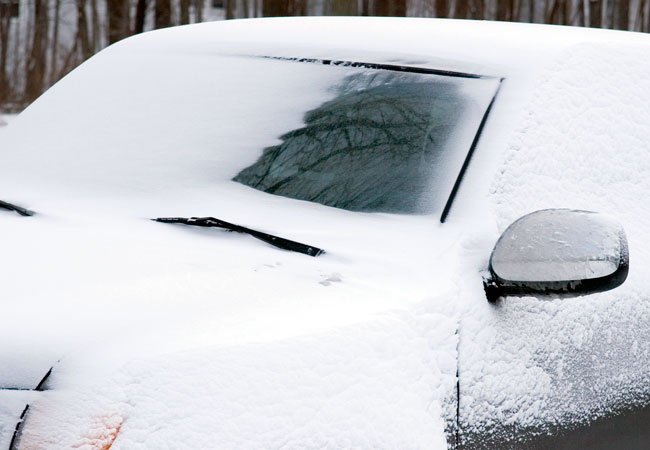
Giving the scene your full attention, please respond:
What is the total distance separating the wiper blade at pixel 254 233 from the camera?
2.15 m

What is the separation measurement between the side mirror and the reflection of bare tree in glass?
0.31m

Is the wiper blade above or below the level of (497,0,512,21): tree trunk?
above

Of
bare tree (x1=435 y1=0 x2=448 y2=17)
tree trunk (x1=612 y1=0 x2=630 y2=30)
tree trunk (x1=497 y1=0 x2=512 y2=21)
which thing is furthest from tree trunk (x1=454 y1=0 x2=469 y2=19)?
tree trunk (x1=612 y1=0 x2=630 y2=30)

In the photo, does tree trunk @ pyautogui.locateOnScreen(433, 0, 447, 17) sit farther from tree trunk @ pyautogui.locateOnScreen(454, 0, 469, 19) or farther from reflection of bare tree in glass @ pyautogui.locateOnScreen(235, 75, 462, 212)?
reflection of bare tree in glass @ pyautogui.locateOnScreen(235, 75, 462, 212)

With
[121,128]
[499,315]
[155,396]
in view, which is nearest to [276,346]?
[155,396]

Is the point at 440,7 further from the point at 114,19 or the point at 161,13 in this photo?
the point at 114,19

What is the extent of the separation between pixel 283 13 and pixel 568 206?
723 inches

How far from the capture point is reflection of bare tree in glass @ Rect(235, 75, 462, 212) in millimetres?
2350

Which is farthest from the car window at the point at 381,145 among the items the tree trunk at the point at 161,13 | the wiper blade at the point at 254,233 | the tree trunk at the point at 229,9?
the tree trunk at the point at 229,9

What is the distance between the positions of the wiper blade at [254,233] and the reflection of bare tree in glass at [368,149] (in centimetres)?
19

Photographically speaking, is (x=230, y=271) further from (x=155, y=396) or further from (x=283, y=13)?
(x=283, y=13)

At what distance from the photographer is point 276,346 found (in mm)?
1715

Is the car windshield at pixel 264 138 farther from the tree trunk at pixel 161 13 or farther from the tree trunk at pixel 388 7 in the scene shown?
the tree trunk at pixel 161 13

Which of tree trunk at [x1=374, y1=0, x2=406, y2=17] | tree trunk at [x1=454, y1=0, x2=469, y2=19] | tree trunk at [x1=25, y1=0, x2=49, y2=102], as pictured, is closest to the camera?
tree trunk at [x1=374, y1=0, x2=406, y2=17]
